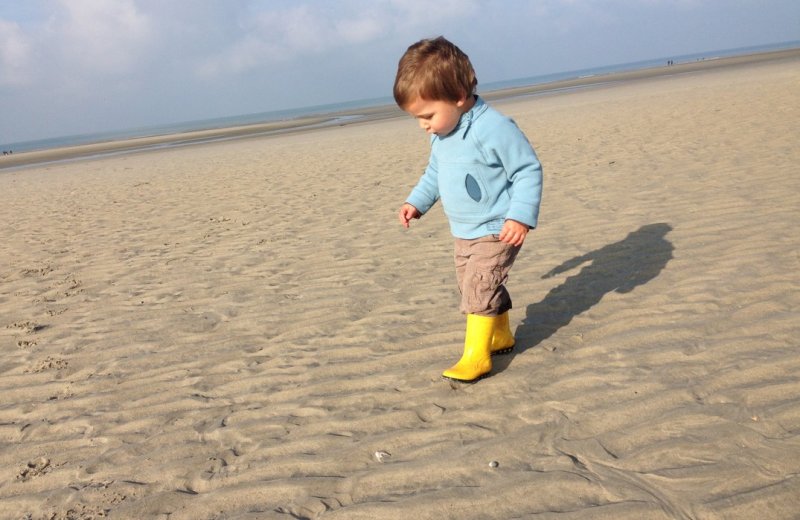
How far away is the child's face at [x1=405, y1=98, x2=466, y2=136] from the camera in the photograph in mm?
2734

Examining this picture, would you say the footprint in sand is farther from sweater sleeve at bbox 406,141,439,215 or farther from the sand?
sweater sleeve at bbox 406,141,439,215

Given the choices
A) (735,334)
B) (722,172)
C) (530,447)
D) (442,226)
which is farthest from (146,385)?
(722,172)

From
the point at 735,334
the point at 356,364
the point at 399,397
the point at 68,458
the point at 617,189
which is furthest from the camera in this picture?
the point at 617,189

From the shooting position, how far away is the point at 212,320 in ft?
14.0

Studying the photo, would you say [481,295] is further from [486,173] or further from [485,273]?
[486,173]

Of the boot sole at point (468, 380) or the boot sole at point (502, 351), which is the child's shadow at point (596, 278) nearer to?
the boot sole at point (502, 351)

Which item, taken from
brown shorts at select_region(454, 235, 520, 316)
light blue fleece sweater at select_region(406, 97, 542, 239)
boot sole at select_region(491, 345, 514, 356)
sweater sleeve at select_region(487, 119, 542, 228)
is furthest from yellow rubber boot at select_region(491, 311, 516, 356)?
sweater sleeve at select_region(487, 119, 542, 228)

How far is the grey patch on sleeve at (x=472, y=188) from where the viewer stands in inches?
113

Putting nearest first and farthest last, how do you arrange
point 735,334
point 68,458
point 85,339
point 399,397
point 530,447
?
point 530,447 < point 68,458 < point 399,397 < point 735,334 < point 85,339

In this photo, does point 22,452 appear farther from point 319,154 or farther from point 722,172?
point 319,154

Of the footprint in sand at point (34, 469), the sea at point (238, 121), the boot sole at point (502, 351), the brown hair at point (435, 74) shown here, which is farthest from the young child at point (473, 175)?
the sea at point (238, 121)

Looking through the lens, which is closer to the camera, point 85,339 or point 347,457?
point 347,457

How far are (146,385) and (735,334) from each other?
3.06m

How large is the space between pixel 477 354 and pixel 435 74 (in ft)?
4.22
